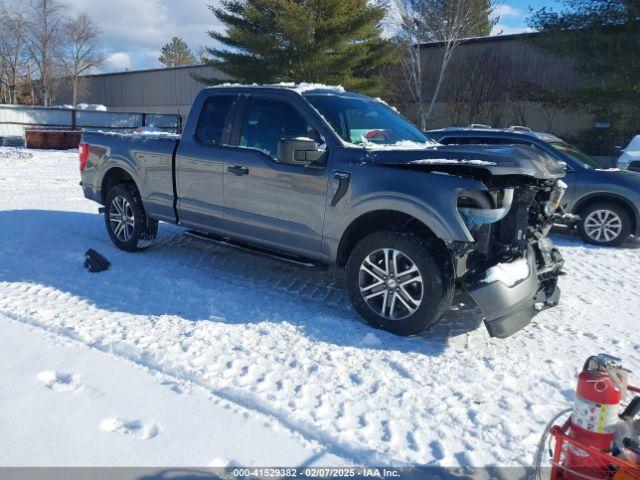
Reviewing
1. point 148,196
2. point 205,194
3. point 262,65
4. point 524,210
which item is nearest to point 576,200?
point 524,210

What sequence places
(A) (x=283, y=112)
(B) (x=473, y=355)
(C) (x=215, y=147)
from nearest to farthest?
(B) (x=473, y=355) < (A) (x=283, y=112) < (C) (x=215, y=147)

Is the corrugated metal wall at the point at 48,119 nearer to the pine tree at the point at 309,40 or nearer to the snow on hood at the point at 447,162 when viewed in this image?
the pine tree at the point at 309,40

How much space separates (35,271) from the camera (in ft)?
18.3

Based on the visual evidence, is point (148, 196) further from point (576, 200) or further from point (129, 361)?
point (576, 200)

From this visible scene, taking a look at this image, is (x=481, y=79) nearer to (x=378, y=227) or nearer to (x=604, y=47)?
(x=604, y=47)

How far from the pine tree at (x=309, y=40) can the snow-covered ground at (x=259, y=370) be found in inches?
786

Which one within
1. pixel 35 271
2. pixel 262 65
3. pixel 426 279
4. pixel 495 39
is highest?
pixel 495 39

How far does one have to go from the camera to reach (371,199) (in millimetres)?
4172

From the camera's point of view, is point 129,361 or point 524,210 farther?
point 524,210

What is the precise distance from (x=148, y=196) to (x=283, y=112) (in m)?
2.18

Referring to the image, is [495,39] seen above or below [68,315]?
above

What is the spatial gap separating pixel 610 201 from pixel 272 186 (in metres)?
5.76

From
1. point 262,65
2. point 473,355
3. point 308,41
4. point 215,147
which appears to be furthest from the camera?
point 262,65

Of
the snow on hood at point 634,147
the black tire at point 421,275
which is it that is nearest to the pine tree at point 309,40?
the snow on hood at point 634,147
